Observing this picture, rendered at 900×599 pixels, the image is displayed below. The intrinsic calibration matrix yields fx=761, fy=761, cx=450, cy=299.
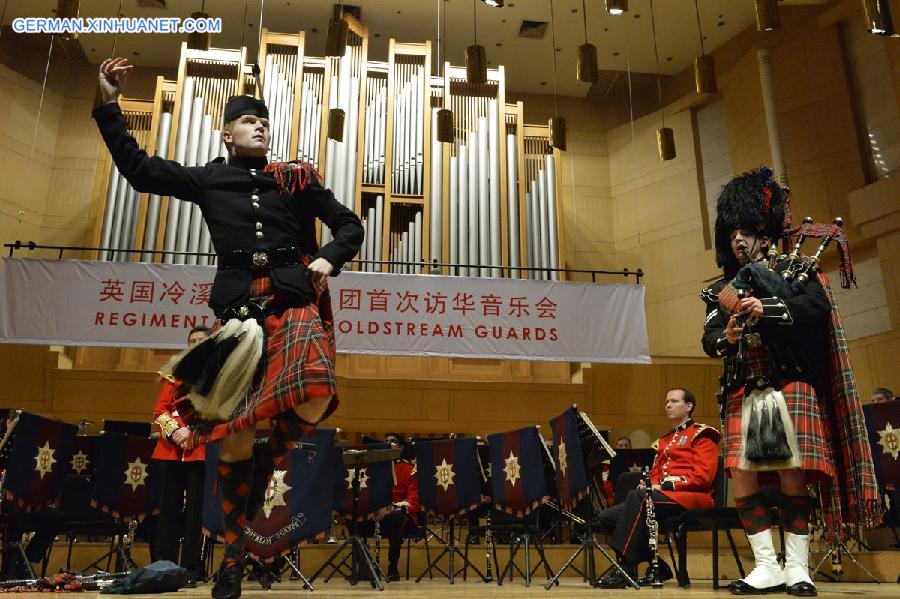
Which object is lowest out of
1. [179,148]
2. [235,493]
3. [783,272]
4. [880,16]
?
[235,493]

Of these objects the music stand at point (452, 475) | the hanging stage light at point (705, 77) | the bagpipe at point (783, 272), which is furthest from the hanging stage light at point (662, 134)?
the bagpipe at point (783, 272)

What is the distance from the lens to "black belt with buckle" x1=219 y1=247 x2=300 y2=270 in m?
2.24

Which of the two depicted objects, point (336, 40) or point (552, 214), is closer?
point (336, 40)

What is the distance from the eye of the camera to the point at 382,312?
7156 millimetres

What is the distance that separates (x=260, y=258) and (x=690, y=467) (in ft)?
9.78

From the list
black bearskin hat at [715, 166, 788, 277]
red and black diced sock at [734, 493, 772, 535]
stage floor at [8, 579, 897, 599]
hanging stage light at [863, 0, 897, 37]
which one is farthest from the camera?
hanging stage light at [863, 0, 897, 37]

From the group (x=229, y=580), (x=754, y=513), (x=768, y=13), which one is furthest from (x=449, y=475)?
(x=768, y=13)

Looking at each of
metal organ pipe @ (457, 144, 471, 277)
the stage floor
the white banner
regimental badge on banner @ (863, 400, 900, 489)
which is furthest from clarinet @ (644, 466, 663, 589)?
metal organ pipe @ (457, 144, 471, 277)

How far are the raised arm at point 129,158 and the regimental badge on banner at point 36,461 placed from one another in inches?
78.8

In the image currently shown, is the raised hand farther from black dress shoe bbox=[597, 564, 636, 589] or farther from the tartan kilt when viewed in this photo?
black dress shoe bbox=[597, 564, 636, 589]

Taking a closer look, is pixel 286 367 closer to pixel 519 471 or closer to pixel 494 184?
pixel 519 471

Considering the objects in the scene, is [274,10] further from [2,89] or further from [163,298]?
[163,298]

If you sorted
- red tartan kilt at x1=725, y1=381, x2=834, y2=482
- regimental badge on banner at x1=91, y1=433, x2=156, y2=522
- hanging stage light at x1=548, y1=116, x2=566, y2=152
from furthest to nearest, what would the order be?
hanging stage light at x1=548, y1=116, x2=566, y2=152 → regimental badge on banner at x1=91, y1=433, x2=156, y2=522 → red tartan kilt at x1=725, y1=381, x2=834, y2=482

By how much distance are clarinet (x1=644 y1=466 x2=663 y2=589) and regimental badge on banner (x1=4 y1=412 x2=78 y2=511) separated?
299 centimetres
